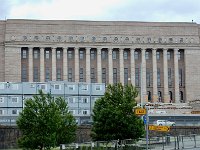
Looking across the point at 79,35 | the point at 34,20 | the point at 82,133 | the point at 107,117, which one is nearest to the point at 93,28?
the point at 79,35

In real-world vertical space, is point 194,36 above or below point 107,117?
above

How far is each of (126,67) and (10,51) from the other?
97.2 ft

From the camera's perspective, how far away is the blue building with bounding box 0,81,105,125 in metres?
106

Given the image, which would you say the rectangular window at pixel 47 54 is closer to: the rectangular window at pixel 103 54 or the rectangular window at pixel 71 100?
the rectangular window at pixel 103 54

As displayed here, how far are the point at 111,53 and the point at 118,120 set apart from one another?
87.1 metres

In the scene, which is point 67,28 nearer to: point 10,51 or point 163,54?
point 10,51

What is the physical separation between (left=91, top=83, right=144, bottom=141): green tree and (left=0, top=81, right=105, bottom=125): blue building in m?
40.5

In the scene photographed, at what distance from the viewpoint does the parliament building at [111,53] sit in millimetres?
143375

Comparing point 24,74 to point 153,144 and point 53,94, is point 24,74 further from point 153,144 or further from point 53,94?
point 153,144

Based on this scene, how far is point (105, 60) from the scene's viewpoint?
485ft

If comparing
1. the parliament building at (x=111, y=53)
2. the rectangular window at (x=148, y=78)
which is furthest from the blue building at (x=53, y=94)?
→ the rectangular window at (x=148, y=78)

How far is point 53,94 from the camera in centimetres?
10794

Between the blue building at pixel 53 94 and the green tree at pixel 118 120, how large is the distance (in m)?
40.5

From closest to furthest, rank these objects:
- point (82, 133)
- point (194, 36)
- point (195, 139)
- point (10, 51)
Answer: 1. point (195, 139)
2. point (82, 133)
3. point (10, 51)
4. point (194, 36)
